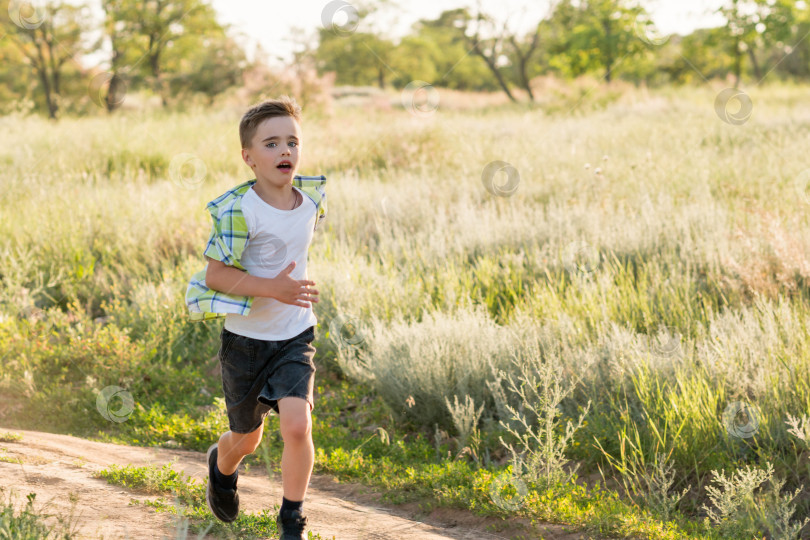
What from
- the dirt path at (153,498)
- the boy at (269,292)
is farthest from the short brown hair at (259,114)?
the dirt path at (153,498)

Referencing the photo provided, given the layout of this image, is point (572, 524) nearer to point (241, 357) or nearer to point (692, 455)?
point (692, 455)

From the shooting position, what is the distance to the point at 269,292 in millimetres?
2652

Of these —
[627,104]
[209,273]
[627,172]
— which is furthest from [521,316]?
[627,104]

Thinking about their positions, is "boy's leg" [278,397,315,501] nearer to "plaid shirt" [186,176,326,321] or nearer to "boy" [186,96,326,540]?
"boy" [186,96,326,540]

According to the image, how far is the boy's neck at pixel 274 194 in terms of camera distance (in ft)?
9.45

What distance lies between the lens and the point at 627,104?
22.6 meters

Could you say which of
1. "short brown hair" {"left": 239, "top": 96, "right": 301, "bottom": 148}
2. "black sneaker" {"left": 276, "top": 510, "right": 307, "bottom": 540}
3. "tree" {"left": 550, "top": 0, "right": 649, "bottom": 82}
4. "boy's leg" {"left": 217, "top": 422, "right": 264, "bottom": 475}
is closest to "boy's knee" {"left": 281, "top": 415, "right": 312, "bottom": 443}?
"black sneaker" {"left": 276, "top": 510, "right": 307, "bottom": 540}

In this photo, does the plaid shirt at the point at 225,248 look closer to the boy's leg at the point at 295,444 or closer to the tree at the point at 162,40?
the boy's leg at the point at 295,444

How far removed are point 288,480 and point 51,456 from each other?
2.05 m

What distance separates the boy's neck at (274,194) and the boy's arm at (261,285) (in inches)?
12.4

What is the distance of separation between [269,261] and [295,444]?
744 millimetres

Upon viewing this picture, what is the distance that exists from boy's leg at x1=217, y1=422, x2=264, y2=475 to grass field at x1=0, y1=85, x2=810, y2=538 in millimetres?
1299

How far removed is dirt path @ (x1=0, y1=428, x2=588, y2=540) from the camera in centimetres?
313

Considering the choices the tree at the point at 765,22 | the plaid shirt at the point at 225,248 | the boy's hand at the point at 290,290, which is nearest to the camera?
the boy's hand at the point at 290,290
